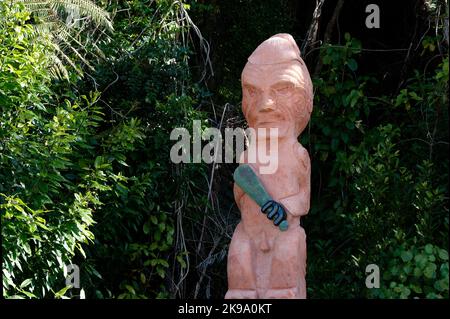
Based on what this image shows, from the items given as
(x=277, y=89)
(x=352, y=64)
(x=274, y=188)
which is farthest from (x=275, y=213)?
(x=352, y=64)

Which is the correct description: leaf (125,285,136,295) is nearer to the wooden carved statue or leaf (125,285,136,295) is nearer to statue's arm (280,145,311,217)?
the wooden carved statue

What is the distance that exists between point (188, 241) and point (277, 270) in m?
2.33

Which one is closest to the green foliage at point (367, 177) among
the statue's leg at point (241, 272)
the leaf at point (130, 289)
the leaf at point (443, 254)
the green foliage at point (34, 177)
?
the leaf at point (443, 254)

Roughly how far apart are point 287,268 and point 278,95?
1.31 metres

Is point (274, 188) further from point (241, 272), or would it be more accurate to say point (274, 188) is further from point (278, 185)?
point (241, 272)

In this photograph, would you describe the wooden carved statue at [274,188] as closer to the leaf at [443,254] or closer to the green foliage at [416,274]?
the green foliage at [416,274]

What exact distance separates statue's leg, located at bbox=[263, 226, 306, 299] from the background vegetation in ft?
3.33

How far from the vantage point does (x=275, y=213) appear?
25.5ft

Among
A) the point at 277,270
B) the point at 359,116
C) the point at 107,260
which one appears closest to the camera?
the point at 277,270

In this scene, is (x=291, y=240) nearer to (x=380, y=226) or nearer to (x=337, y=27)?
(x=380, y=226)

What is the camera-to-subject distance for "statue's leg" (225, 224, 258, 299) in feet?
25.6

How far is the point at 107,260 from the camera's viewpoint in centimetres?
959

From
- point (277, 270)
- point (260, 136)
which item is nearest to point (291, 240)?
point (277, 270)

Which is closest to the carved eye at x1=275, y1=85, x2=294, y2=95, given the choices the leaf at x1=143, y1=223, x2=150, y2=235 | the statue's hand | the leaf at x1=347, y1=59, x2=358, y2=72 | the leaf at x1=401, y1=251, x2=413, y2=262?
the statue's hand
